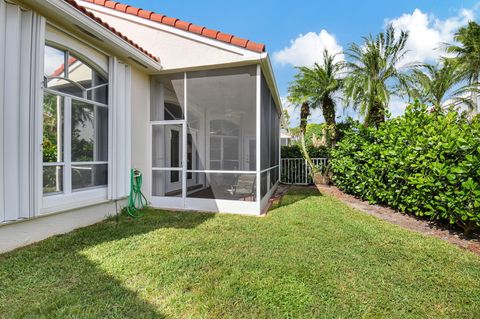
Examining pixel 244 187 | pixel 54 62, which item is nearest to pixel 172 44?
pixel 54 62

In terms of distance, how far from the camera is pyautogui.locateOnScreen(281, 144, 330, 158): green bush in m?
12.8

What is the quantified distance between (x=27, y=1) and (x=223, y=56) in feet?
12.6

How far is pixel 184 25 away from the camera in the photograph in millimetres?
6496

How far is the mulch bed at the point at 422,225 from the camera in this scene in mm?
4434

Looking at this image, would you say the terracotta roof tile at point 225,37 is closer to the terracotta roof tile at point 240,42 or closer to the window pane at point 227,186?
the terracotta roof tile at point 240,42

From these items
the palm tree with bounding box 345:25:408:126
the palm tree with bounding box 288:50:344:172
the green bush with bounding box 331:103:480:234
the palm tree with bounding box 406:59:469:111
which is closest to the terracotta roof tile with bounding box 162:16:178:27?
the green bush with bounding box 331:103:480:234

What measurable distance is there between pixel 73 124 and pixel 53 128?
428 millimetres

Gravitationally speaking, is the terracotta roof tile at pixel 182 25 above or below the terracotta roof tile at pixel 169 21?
below

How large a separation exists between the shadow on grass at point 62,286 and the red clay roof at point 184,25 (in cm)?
522

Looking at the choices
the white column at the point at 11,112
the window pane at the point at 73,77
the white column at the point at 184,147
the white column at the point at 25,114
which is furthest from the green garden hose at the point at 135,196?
the white column at the point at 11,112

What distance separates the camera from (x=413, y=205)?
5652 millimetres

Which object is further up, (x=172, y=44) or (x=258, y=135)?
(x=172, y=44)

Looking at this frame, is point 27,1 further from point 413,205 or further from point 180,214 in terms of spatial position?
point 413,205

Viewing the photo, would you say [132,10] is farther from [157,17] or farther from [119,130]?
[119,130]
